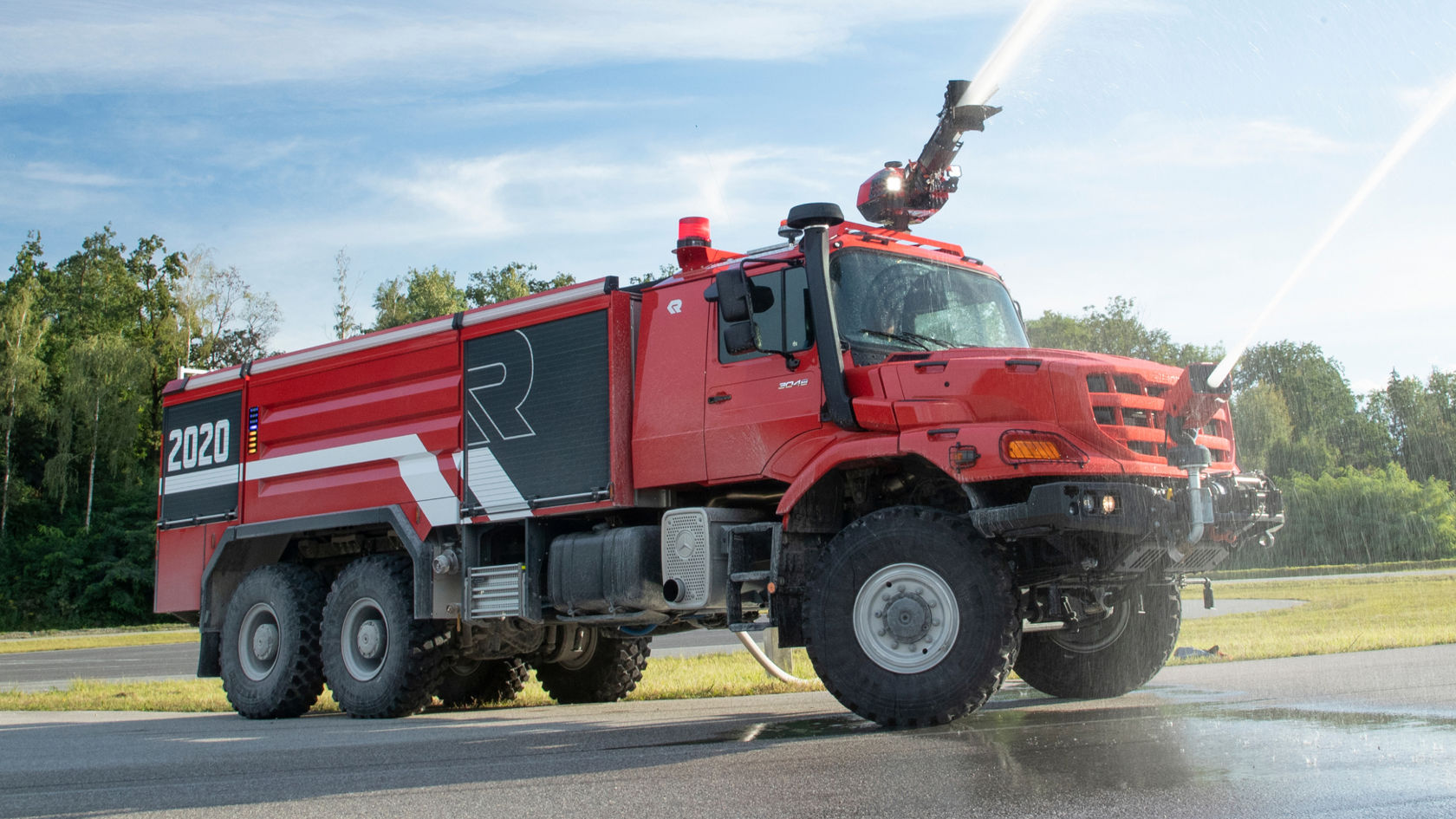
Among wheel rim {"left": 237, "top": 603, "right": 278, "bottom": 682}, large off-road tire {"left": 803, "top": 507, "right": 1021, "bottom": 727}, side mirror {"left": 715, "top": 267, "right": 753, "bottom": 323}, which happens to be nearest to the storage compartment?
large off-road tire {"left": 803, "top": 507, "right": 1021, "bottom": 727}

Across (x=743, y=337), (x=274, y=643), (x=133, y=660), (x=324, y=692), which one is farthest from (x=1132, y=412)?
(x=133, y=660)

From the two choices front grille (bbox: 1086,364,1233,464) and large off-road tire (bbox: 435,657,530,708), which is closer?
front grille (bbox: 1086,364,1233,464)

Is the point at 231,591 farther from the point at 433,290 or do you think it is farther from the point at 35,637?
the point at 433,290

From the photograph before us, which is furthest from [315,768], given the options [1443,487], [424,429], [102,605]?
[1443,487]

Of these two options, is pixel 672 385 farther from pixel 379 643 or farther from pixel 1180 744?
pixel 1180 744

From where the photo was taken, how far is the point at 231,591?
1230cm

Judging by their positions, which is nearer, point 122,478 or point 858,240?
point 858,240

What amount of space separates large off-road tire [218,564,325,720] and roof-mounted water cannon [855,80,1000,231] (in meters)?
5.87

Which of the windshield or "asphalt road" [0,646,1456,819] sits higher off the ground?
the windshield

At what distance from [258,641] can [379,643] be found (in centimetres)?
158

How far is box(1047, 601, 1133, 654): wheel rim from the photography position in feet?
29.9

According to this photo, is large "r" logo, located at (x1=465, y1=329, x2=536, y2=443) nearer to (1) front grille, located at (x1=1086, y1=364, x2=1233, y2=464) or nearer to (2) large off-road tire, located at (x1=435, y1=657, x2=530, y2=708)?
(2) large off-road tire, located at (x1=435, y1=657, x2=530, y2=708)

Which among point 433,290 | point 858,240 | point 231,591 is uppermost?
point 433,290

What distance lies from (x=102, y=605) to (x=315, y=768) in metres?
42.6
